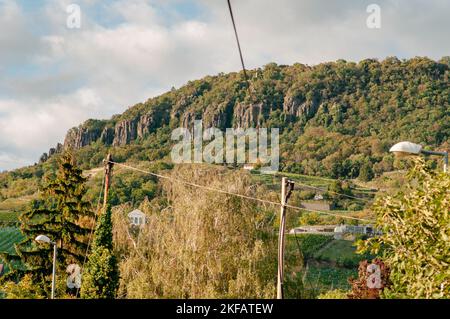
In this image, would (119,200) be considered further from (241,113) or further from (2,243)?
(241,113)

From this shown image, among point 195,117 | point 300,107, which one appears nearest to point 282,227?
point 300,107

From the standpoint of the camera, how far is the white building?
32969 millimetres

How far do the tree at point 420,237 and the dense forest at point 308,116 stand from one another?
6732 cm

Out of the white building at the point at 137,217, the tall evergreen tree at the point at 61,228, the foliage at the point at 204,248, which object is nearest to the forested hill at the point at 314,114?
the white building at the point at 137,217

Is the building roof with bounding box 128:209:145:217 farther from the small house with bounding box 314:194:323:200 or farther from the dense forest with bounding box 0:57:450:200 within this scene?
the small house with bounding box 314:194:323:200

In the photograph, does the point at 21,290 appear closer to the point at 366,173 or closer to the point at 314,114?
the point at 366,173

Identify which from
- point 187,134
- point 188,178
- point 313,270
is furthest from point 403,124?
point 188,178

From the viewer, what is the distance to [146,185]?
256ft

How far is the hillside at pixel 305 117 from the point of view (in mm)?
104375

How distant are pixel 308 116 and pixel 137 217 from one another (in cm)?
10263

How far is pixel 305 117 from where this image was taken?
133500 mm

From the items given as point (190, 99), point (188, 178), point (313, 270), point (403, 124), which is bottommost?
point (313, 270)

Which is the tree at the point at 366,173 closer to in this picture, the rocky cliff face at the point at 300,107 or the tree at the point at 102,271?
the rocky cliff face at the point at 300,107

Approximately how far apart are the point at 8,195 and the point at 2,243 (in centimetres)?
3029
